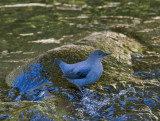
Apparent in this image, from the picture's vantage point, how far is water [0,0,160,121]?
4.22 metres

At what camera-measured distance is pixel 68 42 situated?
28.5 ft

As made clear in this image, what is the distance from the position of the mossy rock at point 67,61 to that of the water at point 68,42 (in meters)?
0.07

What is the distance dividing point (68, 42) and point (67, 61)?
299 centimetres

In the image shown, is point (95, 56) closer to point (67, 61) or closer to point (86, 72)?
point (86, 72)

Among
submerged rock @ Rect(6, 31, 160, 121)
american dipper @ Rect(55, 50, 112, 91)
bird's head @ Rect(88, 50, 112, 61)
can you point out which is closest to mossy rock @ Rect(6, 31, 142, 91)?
submerged rock @ Rect(6, 31, 160, 121)

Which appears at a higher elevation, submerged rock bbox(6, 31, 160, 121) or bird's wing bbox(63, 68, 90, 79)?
bird's wing bbox(63, 68, 90, 79)

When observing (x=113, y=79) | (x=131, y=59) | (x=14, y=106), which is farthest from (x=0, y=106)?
(x=131, y=59)

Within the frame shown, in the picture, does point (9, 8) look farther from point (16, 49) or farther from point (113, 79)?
point (113, 79)

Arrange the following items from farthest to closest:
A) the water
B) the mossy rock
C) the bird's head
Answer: the mossy rock, the bird's head, the water

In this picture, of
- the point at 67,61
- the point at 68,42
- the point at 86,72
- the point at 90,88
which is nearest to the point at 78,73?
the point at 86,72

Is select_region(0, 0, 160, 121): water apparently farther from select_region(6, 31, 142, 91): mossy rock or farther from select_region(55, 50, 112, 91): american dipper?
select_region(55, 50, 112, 91): american dipper

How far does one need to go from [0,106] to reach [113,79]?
2.43 m

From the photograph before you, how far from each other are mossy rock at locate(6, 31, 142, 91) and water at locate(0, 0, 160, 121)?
0.22 feet

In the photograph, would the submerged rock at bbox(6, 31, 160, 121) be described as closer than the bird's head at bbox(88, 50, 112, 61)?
Yes
